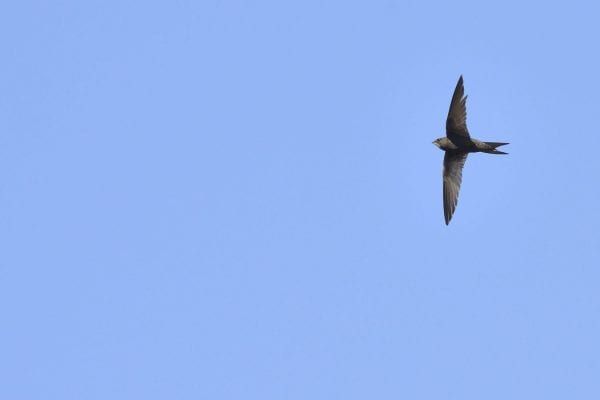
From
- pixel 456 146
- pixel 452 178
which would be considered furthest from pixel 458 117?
pixel 452 178

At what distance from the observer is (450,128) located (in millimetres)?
34719

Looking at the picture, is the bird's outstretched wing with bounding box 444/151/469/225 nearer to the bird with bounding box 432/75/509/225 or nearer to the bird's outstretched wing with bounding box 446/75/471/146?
the bird with bounding box 432/75/509/225

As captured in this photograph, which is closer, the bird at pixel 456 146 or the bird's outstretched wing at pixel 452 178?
the bird at pixel 456 146

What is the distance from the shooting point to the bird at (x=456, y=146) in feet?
113

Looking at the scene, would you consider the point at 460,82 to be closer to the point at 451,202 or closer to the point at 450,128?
the point at 450,128

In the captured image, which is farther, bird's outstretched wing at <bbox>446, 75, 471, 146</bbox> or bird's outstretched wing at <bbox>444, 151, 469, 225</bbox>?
bird's outstretched wing at <bbox>444, 151, 469, 225</bbox>

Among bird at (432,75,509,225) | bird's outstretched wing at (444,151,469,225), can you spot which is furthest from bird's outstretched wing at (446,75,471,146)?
bird's outstretched wing at (444,151,469,225)

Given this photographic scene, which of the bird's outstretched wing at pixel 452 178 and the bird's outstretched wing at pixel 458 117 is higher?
the bird's outstretched wing at pixel 458 117

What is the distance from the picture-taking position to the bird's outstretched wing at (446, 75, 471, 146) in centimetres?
3422

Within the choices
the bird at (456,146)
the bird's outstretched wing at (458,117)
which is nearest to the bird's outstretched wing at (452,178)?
the bird at (456,146)

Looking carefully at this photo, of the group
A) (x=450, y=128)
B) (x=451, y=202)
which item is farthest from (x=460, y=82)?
(x=451, y=202)

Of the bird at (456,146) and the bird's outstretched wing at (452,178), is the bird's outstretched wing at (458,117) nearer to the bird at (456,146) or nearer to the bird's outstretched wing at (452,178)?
the bird at (456,146)

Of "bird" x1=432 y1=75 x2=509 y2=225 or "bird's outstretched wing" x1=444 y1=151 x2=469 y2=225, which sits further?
"bird's outstretched wing" x1=444 y1=151 x2=469 y2=225

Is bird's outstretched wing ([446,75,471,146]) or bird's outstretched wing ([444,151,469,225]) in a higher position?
bird's outstretched wing ([446,75,471,146])
